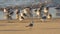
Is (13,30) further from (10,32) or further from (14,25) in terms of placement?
(14,25)

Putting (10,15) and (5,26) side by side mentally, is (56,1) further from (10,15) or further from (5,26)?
(5,26)

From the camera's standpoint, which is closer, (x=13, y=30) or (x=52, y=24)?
(x=13, y=30)

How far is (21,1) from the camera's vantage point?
33.4 meters

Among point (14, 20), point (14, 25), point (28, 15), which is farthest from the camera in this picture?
point (28, 15)

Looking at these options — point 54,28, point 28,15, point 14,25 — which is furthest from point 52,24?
point 28,15

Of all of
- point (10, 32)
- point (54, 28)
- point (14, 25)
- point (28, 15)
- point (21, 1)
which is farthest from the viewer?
point (21, 1)

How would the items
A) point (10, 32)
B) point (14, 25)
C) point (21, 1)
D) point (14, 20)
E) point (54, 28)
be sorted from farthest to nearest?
point (21, 1) < point (14, 20) < point (14, 25) < point (54, 28) < point (10, 32)

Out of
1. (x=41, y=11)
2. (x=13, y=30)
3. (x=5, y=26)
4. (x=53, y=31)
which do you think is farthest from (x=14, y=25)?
(x=41, y=11)

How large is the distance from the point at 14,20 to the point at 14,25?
1.79 meters

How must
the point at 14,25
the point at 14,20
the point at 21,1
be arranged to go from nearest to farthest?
the point at 14,25 → the point at 14,20 → the point at 21,1

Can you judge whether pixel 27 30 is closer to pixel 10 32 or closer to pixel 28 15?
pixel 10 32

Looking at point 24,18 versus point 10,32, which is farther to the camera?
point 24,18

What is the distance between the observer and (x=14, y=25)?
15.5 meters

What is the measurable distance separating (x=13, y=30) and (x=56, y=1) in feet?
66.9
